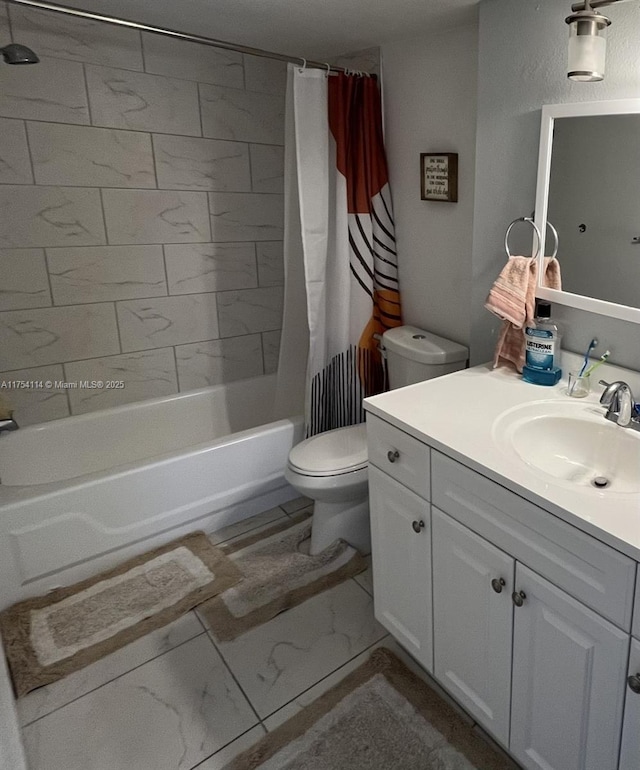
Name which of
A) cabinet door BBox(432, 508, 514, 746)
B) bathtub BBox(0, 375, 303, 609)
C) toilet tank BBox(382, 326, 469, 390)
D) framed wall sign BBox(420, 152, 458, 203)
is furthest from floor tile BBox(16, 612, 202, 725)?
framed wall sign BBox(420, 152, 458, 203)

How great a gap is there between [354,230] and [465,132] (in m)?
0.55

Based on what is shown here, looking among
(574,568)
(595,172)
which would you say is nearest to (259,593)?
(574,568)

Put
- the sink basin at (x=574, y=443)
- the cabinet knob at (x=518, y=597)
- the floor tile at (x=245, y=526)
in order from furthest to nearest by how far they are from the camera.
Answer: the floor tile at (x=245, y=526) → the sink basin at (x=574, y=443) → the cabinet knob at (x=518, y=597)

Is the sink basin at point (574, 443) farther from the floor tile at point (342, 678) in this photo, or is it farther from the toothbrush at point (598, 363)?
the floor tile at point (342, 678)

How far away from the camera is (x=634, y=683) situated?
1029 mm

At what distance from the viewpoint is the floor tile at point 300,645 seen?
1.70 meters

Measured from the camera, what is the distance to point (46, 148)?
7.36 feet

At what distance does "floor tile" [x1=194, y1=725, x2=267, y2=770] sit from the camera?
1.49 m

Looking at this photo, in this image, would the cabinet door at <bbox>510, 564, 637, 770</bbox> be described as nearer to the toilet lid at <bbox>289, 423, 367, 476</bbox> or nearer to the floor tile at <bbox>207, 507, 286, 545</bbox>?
the toilet lid at <bbox>289, 423, 367, 476</bbox>

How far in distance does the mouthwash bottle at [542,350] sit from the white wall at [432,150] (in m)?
0.49

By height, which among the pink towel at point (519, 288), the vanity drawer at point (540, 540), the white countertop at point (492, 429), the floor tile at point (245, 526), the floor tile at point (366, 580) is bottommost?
the floor tile at point (366, 580)

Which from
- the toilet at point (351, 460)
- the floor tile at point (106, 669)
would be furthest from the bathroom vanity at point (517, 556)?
the floor tile at point (106, 669)

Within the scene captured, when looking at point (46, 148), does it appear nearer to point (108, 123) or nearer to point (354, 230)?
point (108, 123)

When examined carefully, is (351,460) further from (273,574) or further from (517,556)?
(517,556)
